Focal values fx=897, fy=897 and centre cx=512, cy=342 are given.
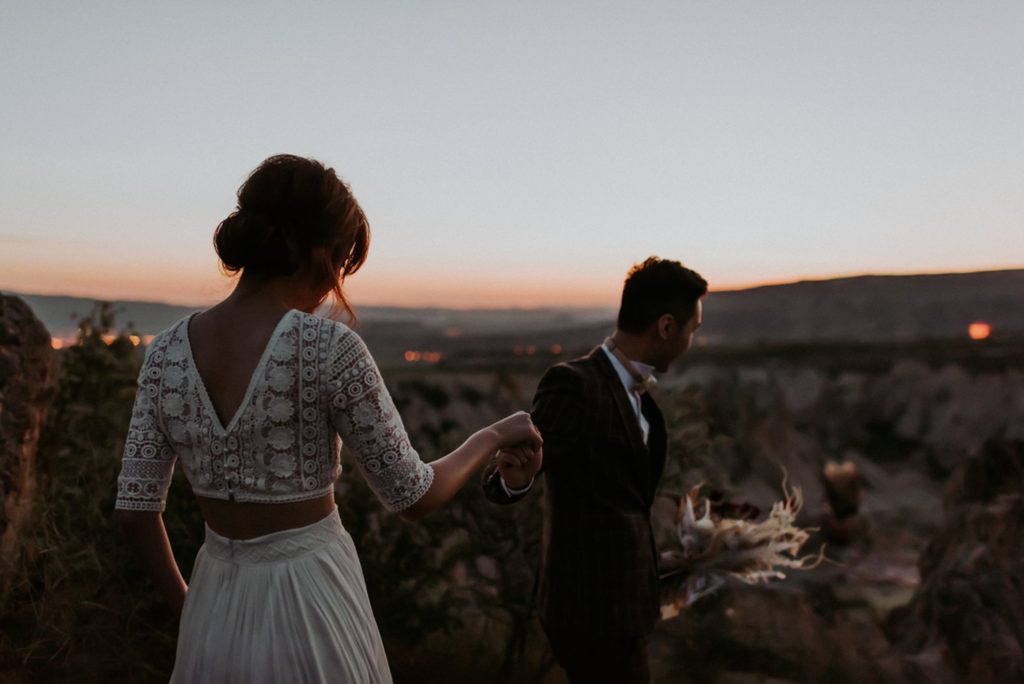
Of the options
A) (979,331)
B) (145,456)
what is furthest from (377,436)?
(979,331)

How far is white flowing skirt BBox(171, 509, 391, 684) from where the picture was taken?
72.7 inches

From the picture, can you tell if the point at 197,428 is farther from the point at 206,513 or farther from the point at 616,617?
the point at 616,617

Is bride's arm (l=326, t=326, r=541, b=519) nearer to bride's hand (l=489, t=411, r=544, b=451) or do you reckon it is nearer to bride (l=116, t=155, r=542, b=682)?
bride (l=116, t=155, r=542, b=682)

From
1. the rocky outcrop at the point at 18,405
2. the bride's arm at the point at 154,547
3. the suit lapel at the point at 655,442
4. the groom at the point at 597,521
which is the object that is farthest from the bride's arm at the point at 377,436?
the rocky outcrop at the point at 18,405

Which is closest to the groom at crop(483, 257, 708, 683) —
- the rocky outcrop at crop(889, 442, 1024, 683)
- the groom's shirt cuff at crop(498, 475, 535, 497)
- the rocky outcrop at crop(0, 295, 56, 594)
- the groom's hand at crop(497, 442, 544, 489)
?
the groom's shirt cuff at crop(498, 475, 535, 497)

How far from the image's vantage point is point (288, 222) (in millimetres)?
1824

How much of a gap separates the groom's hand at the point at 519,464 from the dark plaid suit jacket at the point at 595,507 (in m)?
0.38

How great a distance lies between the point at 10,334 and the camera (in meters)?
4.46

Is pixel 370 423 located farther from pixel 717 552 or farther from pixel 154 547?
pixel 717 552

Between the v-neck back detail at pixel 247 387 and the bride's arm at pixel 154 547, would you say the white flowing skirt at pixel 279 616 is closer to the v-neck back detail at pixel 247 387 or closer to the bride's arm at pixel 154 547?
the bride's arm at pixel 154 547

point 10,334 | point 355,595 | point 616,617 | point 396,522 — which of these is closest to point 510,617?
point 396,522

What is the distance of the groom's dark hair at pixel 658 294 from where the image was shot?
3.13 m

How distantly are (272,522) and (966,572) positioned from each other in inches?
193

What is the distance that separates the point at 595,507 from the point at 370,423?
1.30m
